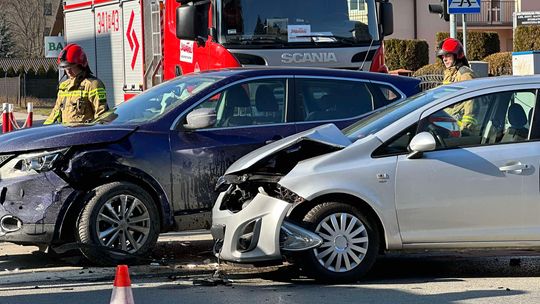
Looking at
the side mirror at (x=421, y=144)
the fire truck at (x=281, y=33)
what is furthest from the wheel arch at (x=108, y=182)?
the fire truck at (x=281, y=33)

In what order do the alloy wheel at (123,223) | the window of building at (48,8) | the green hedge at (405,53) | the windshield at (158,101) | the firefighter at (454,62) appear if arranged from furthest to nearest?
the window of building at (48,8) → the green hedge at (405,53) → the firefighter at (454,62) → the windshield at (158,101) → the alloy wheel at (123,223)

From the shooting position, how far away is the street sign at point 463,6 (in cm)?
1537

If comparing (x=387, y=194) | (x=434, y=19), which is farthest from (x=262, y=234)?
(x=434, y=19)

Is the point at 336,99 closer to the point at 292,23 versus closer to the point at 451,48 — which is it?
the point at 451,48

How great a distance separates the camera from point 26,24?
69125 mm

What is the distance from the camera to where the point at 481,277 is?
772 cm

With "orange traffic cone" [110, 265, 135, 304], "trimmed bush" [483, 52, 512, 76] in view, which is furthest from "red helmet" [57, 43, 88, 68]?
"trimmed bush" [483, 52, 512, 76]

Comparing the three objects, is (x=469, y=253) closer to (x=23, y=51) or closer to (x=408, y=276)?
(x=408, y=276)

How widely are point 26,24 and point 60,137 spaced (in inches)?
2512

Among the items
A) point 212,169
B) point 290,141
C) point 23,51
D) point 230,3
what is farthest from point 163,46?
point 23,51

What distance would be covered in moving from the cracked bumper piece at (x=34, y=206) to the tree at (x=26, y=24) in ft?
207

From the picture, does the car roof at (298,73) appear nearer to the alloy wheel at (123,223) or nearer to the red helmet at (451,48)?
the red helmet at (451,48)

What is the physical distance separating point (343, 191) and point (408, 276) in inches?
42.1

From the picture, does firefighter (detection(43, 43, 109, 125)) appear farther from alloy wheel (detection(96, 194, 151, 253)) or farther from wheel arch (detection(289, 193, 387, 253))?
wheel arch (detection(289, 193, 387, 253))
